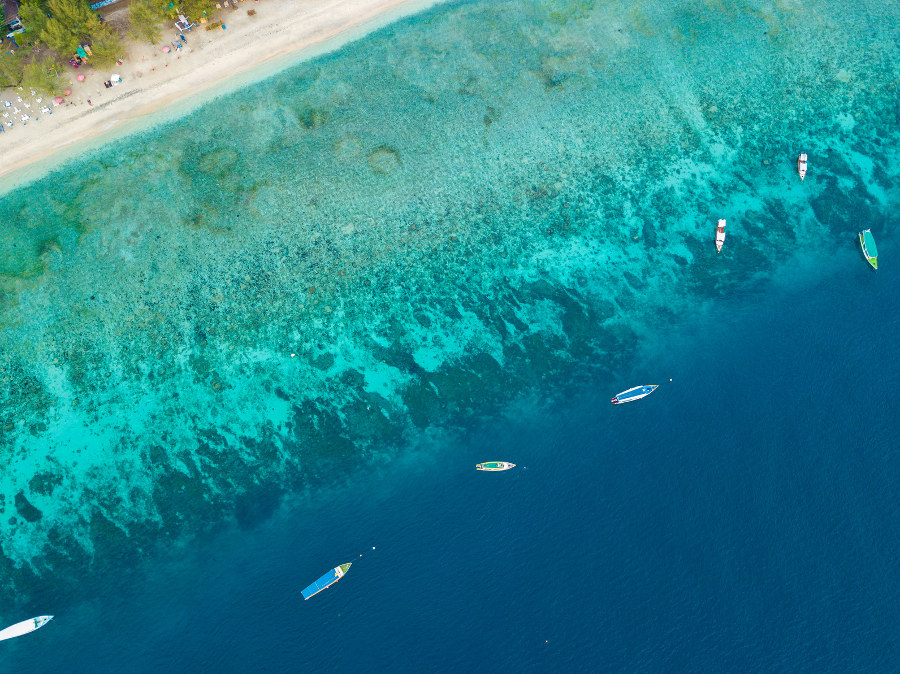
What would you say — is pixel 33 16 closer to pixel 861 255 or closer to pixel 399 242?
pixel 399 242

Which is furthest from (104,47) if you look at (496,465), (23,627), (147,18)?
(496,465)

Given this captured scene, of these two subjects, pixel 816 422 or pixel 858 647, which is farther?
pixel 816 422

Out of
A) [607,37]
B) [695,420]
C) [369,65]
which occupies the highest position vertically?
[369,65]

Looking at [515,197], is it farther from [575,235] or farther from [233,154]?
[233,154]

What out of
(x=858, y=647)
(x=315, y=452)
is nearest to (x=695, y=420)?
(x=858, y=647)

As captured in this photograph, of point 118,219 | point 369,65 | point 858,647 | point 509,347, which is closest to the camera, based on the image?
point 858,647

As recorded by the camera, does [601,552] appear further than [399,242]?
No
